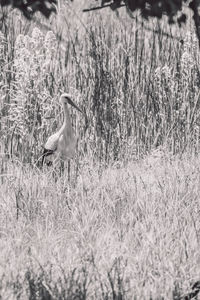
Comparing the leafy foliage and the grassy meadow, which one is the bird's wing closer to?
the grassy meadow

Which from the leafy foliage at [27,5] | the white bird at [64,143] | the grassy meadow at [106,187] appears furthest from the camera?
the white bird at [64,143]

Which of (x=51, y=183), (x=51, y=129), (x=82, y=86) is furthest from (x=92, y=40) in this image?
(x=51, y=183)

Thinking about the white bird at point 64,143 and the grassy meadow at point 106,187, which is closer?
the grassy meadow at point 106,187

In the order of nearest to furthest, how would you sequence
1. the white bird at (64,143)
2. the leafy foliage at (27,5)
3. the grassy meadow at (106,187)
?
the leafy foliage at (27,5)
the grassy meadow at (106,187)
the white bird at (64,143)

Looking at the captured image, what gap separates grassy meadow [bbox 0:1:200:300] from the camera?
3.65 meters

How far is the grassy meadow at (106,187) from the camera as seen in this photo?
3.65 m

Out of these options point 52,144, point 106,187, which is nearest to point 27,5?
point 106,187

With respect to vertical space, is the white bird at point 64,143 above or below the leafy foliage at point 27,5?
below

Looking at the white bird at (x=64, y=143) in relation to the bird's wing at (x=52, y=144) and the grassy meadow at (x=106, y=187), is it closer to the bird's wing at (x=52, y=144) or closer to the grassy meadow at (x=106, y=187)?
the bird's wing at (x=52, y=144)

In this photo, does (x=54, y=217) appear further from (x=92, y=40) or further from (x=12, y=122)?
(x=92, y=40)

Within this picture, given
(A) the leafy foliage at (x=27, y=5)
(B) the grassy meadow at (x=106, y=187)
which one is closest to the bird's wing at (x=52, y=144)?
(B) the grassy meadow at (x=106, y=187)

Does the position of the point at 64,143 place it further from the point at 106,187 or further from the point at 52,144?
the point at 106,187

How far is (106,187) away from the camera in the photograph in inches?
192

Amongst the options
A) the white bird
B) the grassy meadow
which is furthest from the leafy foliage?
the white bird
